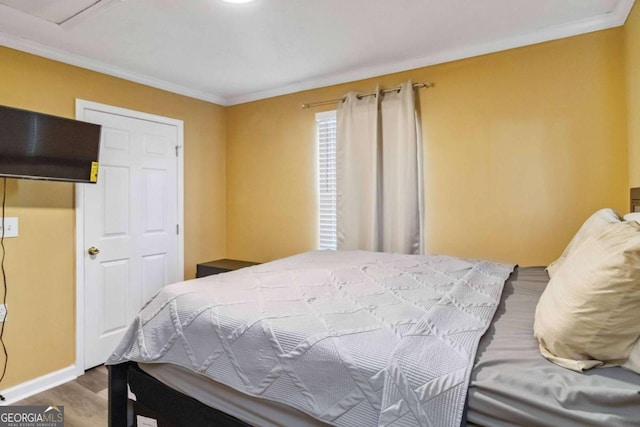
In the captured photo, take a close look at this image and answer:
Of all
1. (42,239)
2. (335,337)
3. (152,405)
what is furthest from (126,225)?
(335,337)

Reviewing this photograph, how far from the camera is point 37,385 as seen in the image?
2512 mm

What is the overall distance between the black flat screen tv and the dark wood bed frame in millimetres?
1505

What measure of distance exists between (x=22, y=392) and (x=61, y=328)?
447 mm

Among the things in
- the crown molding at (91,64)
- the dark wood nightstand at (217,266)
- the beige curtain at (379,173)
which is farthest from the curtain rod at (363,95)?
the dark wood nightstand at (217,266)

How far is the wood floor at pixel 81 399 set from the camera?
7.09ft

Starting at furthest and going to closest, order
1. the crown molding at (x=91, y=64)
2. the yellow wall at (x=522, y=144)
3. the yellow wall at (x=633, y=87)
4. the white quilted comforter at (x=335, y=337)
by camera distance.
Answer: the crown molding at (x=91, y=64), the yellow wall at (x=522, y=144), the yellow wall at (x=633, y=87), the white quilted comforter at (x=335, y=337)

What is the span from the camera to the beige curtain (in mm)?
2871

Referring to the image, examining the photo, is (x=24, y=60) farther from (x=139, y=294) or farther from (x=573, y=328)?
(x=573, y=328)

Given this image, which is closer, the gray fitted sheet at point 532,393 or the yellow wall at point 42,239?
the gray fitted sheet at point 532,393

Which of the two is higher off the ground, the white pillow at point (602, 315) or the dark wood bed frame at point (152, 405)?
the white pillow at point (602, 315)

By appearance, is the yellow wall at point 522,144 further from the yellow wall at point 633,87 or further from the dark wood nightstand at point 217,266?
the dark wood nightstand at point 217,266

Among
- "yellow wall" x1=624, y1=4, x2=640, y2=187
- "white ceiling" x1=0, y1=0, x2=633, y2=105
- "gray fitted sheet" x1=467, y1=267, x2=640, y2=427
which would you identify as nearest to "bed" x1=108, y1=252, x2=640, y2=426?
"gray fitted sheet" x1=467, y1=267, x2=640, y2=427

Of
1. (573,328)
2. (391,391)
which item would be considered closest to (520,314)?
(573,328)

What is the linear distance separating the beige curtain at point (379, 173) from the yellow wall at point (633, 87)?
4.31 ft
